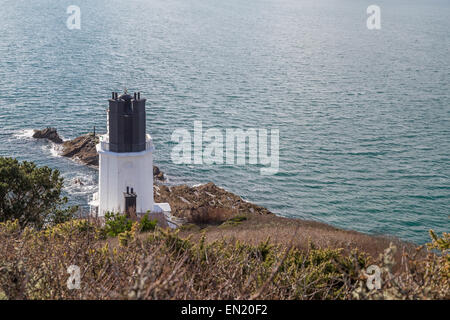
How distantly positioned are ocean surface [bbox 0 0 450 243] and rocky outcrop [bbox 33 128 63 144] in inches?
30.8

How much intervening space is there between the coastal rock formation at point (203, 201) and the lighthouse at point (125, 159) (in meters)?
4.66

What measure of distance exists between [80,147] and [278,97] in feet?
71.1

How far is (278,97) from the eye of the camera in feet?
174

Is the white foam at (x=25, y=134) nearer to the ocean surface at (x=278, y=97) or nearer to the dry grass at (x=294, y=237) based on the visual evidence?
the ocean surface at (x=278, y=97)

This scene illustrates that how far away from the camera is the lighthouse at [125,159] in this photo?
21625 mm

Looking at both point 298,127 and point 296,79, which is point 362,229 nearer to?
point 298,127

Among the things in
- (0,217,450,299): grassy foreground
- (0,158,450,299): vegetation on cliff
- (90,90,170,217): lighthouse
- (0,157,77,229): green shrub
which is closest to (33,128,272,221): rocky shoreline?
(90,90,170,217): lighthouse

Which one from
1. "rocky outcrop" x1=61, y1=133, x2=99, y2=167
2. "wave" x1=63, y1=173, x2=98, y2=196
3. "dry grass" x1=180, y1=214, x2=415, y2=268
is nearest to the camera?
"dry grass" x1=180, y1=214, x2=415, y2=268

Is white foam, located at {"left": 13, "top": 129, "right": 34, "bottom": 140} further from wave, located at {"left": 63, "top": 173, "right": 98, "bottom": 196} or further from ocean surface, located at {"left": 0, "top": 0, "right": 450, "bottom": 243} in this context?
wave, located at {"left": 63, "top": 173, "right": 98, "bottom": 196}

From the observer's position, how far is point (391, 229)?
30469 mm

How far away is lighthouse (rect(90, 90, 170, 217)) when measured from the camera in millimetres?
21625

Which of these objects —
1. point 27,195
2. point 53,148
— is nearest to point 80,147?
point 53,148

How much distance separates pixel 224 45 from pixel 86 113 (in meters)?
33.6

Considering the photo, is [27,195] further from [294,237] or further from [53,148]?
[53,148]
